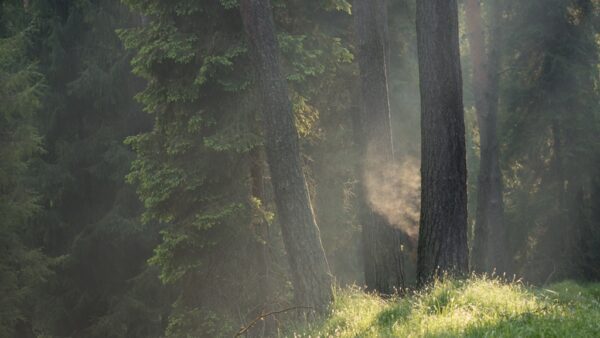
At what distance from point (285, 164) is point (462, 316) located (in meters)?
4.28

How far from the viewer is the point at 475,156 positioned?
33.9 m

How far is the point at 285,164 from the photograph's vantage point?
11.3 metres

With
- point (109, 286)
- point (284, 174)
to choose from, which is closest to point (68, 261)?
point (109, 286)

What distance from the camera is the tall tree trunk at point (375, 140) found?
45.7 ft

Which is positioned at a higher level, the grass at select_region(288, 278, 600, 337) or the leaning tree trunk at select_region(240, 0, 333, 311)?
the leaning tree trunk at select_region(240, 0, 333, 311)

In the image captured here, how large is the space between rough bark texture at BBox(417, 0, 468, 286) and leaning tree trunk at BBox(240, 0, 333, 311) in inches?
72.5

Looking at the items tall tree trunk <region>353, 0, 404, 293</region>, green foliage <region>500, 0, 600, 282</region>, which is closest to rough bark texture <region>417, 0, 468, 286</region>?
tall tree trunk <region>353, 0, 404, 293</region>

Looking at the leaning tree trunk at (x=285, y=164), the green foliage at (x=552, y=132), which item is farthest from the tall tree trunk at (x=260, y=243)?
the green foliage at (x=552, y=132)

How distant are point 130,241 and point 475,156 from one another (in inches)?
718

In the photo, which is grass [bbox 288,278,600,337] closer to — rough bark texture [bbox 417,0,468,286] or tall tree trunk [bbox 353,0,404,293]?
rough bark texture [bbox 417,0,468,286]

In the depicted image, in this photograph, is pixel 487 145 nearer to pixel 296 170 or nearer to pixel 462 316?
pixel 296 170

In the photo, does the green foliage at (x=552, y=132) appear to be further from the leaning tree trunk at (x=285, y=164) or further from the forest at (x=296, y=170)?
the leaning tree trunk at (x=285, y=164)

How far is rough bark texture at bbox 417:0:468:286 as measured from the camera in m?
11.5

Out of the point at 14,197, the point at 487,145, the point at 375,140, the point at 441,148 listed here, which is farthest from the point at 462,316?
the point at 487,145
